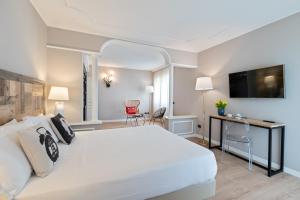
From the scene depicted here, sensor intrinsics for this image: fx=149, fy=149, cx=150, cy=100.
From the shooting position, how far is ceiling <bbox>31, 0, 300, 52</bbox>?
7.25 feet

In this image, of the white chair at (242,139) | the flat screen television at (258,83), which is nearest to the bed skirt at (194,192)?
the white chair at (242,139)

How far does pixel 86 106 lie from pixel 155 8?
3018 millimetres

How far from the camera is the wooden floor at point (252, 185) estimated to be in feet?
6.18

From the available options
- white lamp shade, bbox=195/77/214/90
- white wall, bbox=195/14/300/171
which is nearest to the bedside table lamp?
white lamp shade, bbox=195/77/214/90

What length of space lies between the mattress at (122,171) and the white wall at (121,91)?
4878 millimetres

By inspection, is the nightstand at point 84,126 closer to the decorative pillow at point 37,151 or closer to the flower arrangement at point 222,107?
the decorative pillow at point 37,151

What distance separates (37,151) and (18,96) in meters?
1.11

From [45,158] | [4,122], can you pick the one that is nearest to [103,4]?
[4,122]

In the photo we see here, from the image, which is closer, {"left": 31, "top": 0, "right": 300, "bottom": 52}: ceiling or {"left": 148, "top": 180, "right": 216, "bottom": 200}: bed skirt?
{"left": 148, "top": 180, "right": 216, "bottom": 200}: bed skirt

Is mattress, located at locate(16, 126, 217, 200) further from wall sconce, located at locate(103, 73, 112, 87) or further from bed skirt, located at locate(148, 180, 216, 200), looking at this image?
wall sconce, located at locate(103, 73, 112, 87)

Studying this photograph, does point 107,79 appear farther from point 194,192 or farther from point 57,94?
point 194,192

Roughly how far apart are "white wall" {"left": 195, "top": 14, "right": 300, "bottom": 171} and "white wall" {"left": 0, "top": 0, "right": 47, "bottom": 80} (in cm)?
386

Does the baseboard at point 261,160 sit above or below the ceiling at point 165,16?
below

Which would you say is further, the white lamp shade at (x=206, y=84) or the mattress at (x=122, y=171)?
the white lamp shade at (x=206, y=84)
